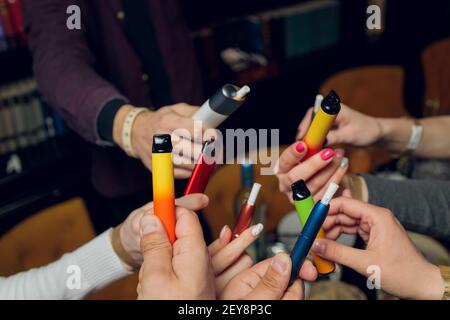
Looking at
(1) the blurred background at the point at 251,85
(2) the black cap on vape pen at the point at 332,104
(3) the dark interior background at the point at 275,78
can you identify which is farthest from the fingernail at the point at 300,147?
(3) the dark interior background at the point at 275,78

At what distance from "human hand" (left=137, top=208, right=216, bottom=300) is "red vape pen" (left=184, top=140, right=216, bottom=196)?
0.09 m

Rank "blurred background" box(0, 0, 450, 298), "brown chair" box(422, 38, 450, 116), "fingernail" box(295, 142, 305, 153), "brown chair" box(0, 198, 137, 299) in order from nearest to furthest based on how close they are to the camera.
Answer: "fingernail" box(295, 142, 305, 153) < "brown chair" box(0, 198, 137, 299) < "blurred background" box(0, 0, 450, 298) < "brown chair" box(422, 38, 450, 116)

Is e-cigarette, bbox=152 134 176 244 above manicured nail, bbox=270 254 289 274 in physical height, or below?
above

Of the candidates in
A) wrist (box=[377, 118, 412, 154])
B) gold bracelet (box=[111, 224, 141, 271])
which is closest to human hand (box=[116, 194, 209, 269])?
gold bracelet (box=[111, 224, 141, 271])

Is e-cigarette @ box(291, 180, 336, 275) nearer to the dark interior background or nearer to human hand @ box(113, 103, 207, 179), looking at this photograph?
human hand @ box(113, 103, 207, 179)

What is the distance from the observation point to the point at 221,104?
66 centimetres

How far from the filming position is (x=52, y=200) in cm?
185

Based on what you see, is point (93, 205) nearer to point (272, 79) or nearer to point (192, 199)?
point (272, 79)

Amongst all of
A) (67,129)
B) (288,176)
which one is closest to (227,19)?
(67,129)

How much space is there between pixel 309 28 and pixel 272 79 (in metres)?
0.33

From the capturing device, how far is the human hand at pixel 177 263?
1.65 ft

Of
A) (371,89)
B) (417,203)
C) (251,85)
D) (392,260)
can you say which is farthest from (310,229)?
(251,85)

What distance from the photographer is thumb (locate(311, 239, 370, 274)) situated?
0.67 m

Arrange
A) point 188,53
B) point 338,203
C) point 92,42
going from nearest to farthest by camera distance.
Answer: point 338,203 → point 92,42 → point 188,53
